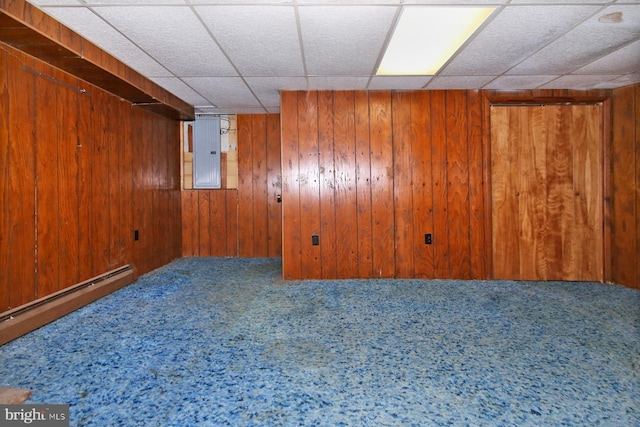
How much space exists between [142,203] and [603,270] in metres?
5.06

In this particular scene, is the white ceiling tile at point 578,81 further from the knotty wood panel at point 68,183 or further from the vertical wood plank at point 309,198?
the knotty wood panel at point 68,183

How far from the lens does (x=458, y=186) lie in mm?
3369

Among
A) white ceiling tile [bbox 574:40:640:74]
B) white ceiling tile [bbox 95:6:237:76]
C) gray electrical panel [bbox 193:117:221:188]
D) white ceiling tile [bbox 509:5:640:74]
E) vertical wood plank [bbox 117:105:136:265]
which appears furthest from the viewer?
gray electrical panel [bbox 193:117:221:188]

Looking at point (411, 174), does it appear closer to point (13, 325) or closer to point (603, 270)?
point (603, 270)

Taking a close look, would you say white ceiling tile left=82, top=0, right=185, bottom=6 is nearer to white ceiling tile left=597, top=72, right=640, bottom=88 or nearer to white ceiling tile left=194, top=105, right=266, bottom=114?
white ceiling tile left=194, top=105, right=266, bottom=114

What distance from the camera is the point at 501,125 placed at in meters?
3.35

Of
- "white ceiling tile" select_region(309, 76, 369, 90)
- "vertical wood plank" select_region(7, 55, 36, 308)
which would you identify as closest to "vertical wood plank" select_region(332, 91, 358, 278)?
"white ceiling tile" select_region(309, 76, 369, 90)

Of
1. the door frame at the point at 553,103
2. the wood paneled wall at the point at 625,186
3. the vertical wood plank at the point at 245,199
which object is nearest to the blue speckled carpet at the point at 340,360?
the wood paneled wall at the point at 625,186

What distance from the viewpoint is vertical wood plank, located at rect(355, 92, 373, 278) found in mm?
3381

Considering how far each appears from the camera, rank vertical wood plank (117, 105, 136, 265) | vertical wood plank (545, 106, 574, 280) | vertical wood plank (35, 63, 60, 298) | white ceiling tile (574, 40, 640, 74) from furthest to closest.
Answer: vertical wood plank (545, 106, 574, 280) < vertical wood plank (117, 105, 136, 265) < white ceiling tile (574, 40, 640, 74) < vertical wood plank (35, 63, 60, 298)

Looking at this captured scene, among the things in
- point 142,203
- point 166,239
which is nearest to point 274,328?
point 142,203

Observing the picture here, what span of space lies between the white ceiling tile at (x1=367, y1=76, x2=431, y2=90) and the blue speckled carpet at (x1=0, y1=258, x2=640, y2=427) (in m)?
2.02

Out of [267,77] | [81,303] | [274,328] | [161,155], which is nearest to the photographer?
[274,328]

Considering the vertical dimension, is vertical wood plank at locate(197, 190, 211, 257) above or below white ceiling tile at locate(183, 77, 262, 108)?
below
